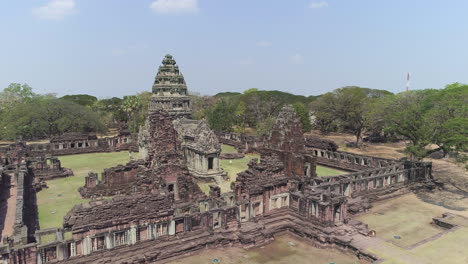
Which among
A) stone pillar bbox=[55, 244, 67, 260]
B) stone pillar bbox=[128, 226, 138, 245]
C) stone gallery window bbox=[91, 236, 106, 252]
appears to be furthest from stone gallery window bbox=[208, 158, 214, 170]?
stone pillar bbox=[55, 244, 67, 260]

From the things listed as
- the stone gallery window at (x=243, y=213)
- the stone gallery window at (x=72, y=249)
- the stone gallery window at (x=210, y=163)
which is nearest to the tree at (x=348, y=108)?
the stone gallery window at (x=210, y=163)

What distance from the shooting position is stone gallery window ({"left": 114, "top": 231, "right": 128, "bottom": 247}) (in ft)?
43.7

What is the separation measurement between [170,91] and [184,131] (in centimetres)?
1629

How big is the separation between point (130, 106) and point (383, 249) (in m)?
53.4

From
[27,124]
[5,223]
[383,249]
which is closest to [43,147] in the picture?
[27,124]

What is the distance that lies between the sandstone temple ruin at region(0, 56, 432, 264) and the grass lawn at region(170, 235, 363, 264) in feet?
1.33

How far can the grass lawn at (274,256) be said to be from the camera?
553 inches

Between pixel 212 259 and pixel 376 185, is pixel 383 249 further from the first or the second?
pixel 376 185

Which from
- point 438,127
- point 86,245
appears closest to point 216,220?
point 86,245

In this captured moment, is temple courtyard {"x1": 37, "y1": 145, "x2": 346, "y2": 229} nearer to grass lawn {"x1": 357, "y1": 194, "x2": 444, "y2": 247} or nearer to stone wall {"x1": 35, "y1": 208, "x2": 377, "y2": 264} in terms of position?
stone wall {"x1": 35, "y1": 208, "x2": 377, "y2": 264}

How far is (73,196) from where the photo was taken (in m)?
23.8

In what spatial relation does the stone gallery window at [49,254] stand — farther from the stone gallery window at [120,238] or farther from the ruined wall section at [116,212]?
the stone gallery window at [120,238]

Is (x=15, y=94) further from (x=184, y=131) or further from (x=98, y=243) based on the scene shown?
(x=98, y=243)

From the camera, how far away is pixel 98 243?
13008 mm
